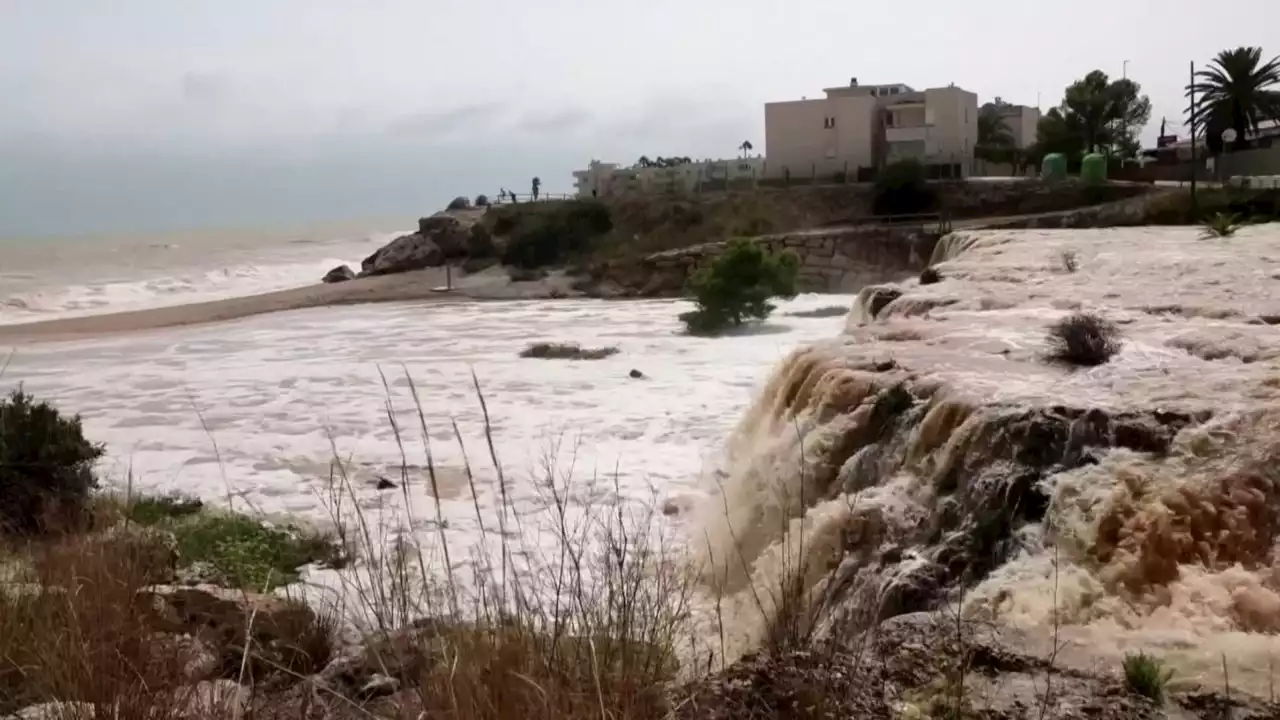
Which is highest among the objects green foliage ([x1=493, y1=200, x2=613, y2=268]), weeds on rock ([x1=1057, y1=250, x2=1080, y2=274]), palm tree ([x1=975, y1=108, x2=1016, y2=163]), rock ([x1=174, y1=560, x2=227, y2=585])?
palm tree ([x1=975, y1=108, x2=1016, y2=163])

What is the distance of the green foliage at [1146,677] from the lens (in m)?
3.19

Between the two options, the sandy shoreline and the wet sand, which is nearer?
the wet sand

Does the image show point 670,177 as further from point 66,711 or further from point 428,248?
point 66,711

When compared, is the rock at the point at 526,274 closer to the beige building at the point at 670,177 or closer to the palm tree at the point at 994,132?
the beige building at the point at 670,177

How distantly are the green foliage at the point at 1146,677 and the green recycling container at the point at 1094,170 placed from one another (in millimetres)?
33653

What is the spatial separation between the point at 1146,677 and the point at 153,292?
47.2 meters

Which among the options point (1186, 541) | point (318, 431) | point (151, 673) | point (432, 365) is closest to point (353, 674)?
point (151, 673)

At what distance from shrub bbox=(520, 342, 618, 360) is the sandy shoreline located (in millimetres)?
14272

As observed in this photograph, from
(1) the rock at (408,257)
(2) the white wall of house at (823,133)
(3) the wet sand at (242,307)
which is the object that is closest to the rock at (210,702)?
(3) the wet sand at (242,307)

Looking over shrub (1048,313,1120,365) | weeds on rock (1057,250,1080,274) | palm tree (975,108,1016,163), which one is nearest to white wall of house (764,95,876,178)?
palm tree (975,108,1016,163)

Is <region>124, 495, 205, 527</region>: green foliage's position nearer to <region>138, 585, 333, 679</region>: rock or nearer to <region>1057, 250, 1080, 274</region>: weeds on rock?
<region>138, 585, 333, 679</region>: rock

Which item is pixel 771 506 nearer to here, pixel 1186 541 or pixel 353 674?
pixel 1186 541

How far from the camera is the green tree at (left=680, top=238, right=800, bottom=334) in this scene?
23.0 m

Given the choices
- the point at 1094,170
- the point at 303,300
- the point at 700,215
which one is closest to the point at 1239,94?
the point at 1094,170
